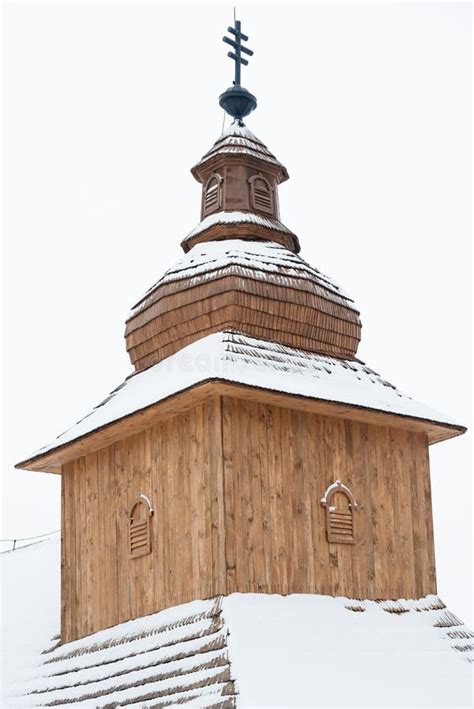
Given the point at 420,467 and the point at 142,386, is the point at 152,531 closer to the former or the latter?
the point at 142,386

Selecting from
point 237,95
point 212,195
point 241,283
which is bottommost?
point 241,283

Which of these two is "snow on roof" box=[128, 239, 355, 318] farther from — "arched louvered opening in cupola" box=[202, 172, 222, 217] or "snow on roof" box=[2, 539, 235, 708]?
"snow on roof" box=[2, 539, 235, 708]

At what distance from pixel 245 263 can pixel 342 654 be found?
5.10 m

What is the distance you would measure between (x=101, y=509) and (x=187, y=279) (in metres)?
3.15

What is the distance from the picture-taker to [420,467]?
53.2ft

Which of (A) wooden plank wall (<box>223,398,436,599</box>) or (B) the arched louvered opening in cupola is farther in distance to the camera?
(B) the arched louvered opening in cupola

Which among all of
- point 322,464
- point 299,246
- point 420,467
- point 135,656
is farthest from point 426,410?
point 135,656

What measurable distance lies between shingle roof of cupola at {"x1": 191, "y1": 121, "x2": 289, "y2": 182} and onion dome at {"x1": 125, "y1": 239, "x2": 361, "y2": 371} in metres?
1.81

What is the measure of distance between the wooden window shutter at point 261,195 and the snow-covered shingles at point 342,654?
6145 millimetres

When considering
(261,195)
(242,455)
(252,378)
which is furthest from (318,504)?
(261,195)

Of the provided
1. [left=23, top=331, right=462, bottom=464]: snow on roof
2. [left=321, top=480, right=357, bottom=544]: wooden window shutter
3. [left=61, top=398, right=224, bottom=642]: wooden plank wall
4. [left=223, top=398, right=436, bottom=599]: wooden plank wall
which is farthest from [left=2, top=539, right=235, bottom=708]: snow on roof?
[left=23, top=331, right=462, bottom=464]: snow on roof

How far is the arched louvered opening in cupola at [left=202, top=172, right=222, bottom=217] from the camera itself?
18078 mm

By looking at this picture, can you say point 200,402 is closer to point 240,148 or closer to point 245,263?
point 245,263

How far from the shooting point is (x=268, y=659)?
1256 centimetres
